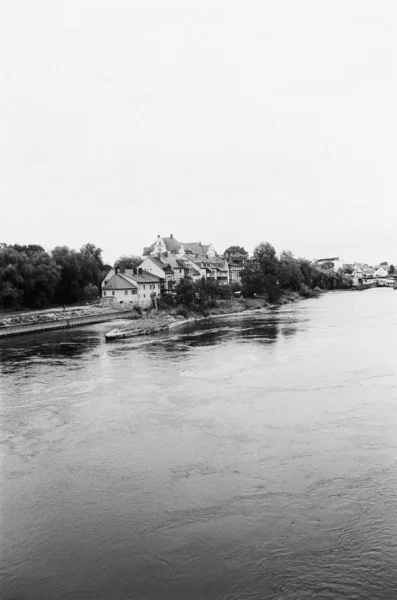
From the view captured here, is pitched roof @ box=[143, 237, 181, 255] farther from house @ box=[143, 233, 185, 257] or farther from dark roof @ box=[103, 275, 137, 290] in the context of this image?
dark roof @ box=[103, 275, 137, 290]

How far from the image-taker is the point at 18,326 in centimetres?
2625

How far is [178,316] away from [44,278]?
383 inches

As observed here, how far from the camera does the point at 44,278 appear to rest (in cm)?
3375

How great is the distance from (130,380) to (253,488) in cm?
755

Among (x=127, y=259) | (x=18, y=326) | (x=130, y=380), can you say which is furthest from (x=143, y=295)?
(x=130, y=380)

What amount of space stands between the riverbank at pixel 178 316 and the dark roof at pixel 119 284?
20.0 feet

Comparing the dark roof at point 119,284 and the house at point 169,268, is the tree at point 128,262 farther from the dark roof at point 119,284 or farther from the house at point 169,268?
the dark roof at point 119,284

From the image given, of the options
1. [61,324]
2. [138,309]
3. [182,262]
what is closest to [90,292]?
[138,309]

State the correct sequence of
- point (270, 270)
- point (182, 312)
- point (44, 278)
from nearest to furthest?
point (182, 312)
point (44, 278)
point (270, 270)

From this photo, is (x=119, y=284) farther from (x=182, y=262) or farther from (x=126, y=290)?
(x=182, y=262)

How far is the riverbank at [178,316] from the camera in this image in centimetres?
2481

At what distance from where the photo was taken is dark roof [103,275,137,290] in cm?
3762

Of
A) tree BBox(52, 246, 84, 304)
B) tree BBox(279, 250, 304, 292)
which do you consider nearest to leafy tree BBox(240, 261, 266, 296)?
tree BBox(279, 250, 304, 292)

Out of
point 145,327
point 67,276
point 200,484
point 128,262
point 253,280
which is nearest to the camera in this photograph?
point 200,484
